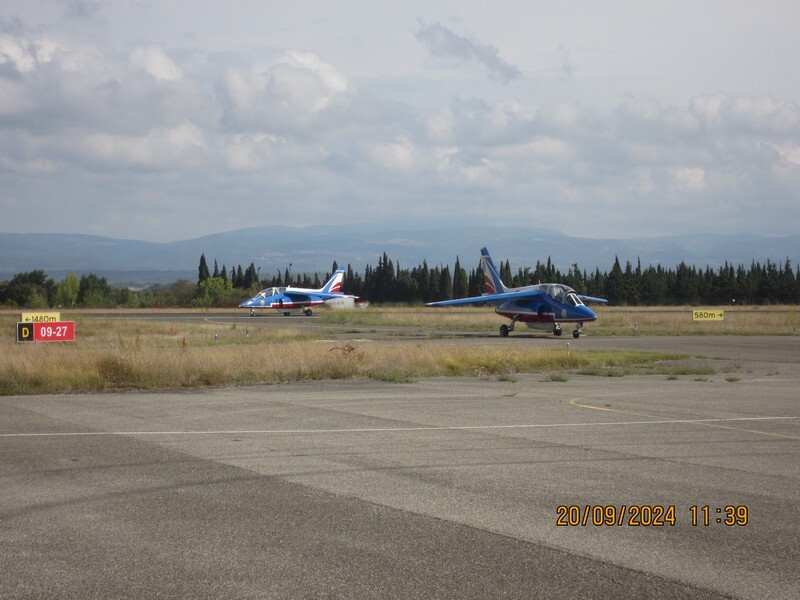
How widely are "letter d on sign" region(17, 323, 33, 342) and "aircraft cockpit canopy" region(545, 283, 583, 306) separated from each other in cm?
2447

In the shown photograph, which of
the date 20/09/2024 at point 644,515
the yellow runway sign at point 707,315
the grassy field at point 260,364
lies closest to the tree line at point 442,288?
the yellow runway sign at point 707,315

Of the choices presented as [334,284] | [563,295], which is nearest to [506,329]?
[563,295]

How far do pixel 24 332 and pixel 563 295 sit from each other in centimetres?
2516

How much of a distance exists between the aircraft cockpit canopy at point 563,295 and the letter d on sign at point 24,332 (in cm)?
2447

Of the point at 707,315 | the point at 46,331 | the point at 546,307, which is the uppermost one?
the point at 546,307

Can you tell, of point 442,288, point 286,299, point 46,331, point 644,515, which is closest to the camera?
point 644,515

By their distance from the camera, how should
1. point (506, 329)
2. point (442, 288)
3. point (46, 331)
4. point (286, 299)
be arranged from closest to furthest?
1. point (46, 331)
2. point (506, 329)
3. point (286, 299)
4. point (442, 288)

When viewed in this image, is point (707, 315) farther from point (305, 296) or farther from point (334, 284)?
point (334, 284)

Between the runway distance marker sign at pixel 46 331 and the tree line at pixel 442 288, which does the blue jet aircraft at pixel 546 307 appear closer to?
the runway distance marker sign at pixel 46 331

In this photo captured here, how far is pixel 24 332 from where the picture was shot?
2669 cm

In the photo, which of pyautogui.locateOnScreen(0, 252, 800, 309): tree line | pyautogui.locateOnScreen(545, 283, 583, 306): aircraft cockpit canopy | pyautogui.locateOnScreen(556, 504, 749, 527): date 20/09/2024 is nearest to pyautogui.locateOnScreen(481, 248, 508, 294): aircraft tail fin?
pyautogui.locateOnScreen(545, 283, 583, 306): aircraft cockpit canopy

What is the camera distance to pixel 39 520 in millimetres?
6941

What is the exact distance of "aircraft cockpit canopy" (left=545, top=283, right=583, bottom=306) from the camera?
41.3 m

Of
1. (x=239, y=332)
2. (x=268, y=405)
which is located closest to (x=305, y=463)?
(x=268, y=405)
